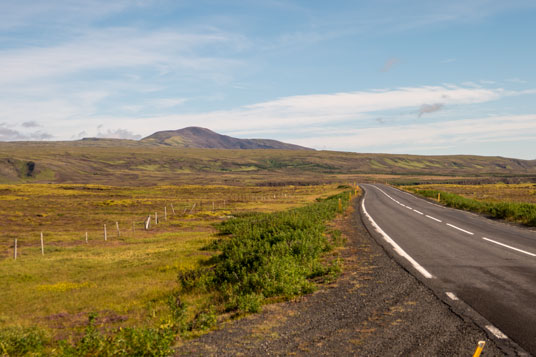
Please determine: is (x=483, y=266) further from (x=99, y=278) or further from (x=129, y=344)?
(x=99, y=278)

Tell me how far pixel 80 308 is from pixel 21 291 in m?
5.11

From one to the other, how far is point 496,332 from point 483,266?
5.37 meters

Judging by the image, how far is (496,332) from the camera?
5.63 meters

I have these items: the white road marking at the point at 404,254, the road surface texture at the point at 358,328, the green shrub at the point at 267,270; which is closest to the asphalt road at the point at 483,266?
the white road marking at the point at 404,254

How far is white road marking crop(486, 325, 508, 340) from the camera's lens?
214 inches

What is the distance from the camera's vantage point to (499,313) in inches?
255

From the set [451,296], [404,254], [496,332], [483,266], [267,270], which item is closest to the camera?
[496,332]

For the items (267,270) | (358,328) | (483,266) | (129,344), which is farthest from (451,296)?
(129,344)

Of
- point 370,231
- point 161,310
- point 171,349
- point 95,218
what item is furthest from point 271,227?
point 95,218

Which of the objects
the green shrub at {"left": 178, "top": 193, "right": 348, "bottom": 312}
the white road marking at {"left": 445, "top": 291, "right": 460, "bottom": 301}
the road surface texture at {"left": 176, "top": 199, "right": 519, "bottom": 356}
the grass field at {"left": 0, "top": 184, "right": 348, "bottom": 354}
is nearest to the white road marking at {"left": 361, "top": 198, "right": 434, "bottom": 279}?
the road surface texture at {"left": 176, "top": 199, "right": 519, "bottom": 356}

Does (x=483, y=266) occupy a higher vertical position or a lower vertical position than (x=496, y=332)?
lower

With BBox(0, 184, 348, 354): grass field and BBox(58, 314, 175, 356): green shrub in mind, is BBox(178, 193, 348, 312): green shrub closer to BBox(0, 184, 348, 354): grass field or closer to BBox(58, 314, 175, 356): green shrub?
BBox(0, 184, 348, 354): grass field

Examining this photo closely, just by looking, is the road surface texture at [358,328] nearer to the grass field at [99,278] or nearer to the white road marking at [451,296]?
the white road marking at [451,296]

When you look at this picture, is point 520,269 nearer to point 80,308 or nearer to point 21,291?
point 80,308
